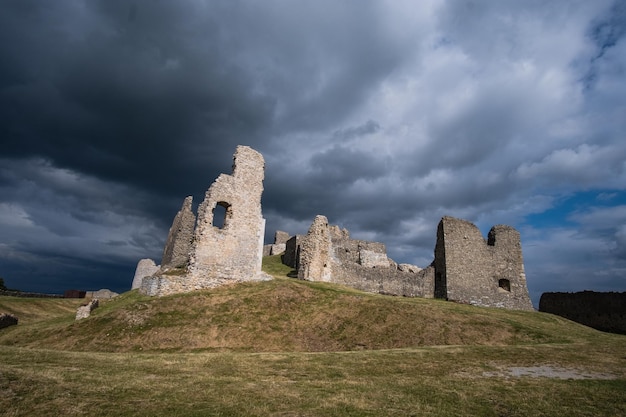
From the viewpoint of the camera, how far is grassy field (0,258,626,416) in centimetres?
606

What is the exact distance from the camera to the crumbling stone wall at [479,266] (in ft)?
104

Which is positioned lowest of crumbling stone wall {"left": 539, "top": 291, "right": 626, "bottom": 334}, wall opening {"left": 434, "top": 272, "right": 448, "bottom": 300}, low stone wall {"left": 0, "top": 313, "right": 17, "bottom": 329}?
low stone wall {"left": 0, "top": 313, "right": 17, "bottom": 329}

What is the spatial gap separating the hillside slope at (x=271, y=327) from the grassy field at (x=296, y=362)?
0.07 metres

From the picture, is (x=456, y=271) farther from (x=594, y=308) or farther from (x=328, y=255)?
(x=328, y=255)

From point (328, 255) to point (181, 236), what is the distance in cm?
1247

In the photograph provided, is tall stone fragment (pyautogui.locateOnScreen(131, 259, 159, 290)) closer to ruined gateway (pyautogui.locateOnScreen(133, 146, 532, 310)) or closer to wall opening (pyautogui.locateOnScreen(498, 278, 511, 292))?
Result: ruined gateway (pyautogui.locateOnScreen(133, 146, 532, 310))

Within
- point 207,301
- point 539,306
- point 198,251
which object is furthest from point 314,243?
point 539,306

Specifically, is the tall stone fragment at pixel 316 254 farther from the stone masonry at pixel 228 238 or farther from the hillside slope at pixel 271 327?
the hillside slope at pixel 271 327

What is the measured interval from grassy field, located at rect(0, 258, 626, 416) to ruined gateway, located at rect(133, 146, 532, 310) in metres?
2.76

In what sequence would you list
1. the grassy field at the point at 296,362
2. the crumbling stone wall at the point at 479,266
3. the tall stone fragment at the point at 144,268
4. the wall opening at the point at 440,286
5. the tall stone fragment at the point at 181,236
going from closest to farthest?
the grassy field at the point at 296,362, the tall stone fragment at the point at 181,236, the wall opening at the point at 440,286, the crumbling stone wall at the point at 479,266, the tall stone fragment at the point at 144,268

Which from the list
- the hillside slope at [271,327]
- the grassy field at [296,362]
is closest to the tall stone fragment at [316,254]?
the grassy field at [296,362]

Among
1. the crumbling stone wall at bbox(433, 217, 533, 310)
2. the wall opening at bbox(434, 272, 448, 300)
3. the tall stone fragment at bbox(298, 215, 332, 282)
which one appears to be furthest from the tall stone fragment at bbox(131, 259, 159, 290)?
the crumbling stone wall at bbox(433, 217, 533, 310)

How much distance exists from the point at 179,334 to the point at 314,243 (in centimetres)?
→ 1533

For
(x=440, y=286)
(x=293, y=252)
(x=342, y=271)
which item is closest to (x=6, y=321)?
(x=342, y=271)
